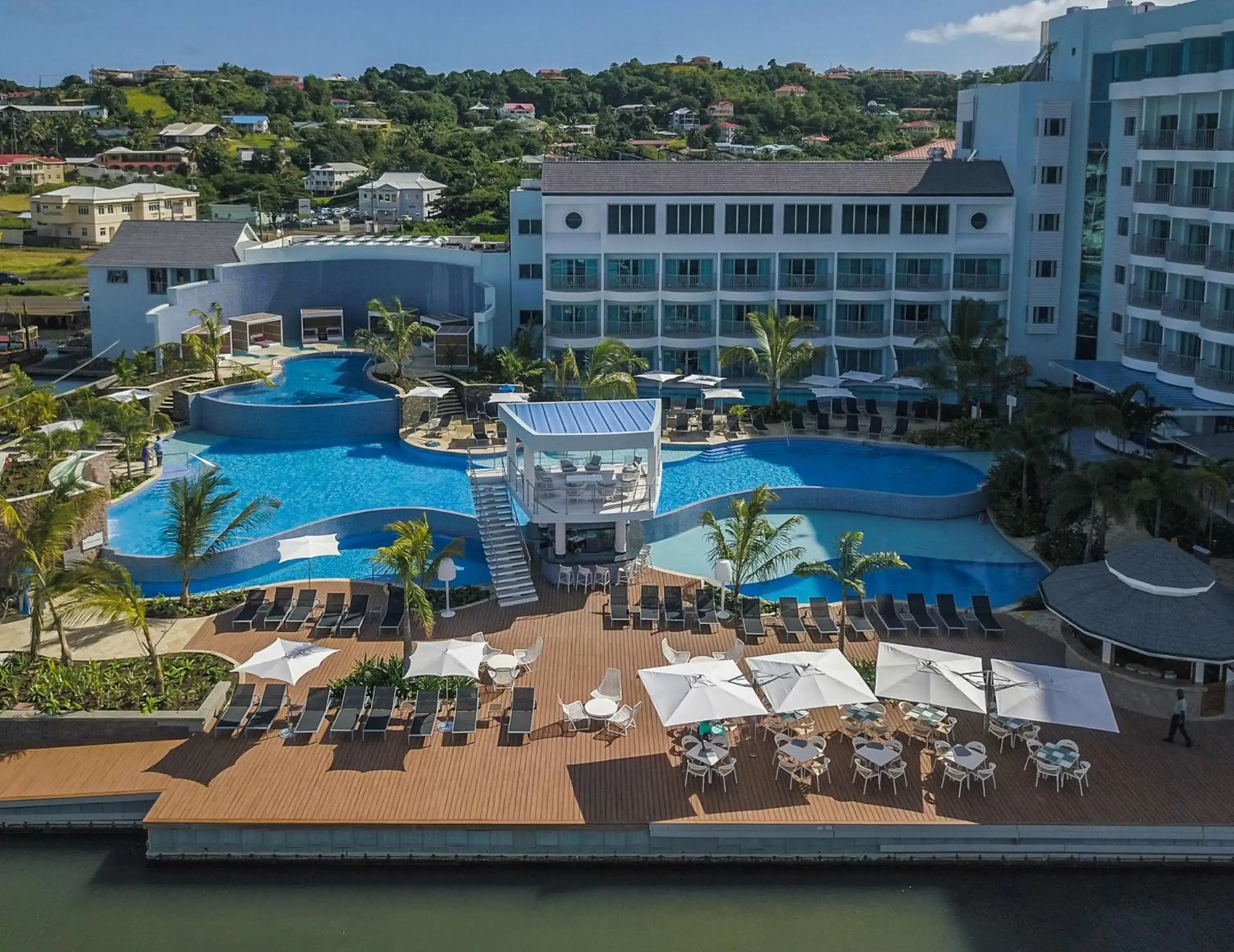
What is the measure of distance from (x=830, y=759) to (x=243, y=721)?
31.4 feet

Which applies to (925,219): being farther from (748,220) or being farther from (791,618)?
(791,618)

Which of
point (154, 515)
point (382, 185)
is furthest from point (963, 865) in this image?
point (382, 185)

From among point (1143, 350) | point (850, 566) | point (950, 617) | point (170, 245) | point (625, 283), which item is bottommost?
point (950, 617)

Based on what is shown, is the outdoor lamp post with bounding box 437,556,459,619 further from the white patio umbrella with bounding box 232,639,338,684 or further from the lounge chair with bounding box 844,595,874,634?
the lounge chair with bounding box 844,595,874,634

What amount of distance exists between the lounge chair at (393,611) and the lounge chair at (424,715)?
10.1 ft

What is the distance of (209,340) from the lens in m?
43.8

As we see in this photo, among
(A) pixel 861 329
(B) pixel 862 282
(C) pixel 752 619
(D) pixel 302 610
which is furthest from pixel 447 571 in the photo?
(B) pixel 862 282

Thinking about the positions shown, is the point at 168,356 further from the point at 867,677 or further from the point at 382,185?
the point at 382,185

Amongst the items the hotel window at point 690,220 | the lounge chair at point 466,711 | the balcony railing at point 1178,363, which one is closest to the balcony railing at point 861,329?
the hotel window at point 690,220

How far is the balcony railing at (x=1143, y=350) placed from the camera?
120 feet

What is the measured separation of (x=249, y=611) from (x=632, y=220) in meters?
23.8

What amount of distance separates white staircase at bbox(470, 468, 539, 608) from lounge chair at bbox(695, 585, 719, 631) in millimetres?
3421

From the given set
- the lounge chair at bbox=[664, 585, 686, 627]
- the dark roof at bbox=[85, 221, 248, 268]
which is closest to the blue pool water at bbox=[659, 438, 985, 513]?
the lounge chair at bbox=[664, 585, 686, 627]

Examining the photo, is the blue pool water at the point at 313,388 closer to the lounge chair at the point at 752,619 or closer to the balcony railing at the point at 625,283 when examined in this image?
the balcony railing at the point at 625,283
